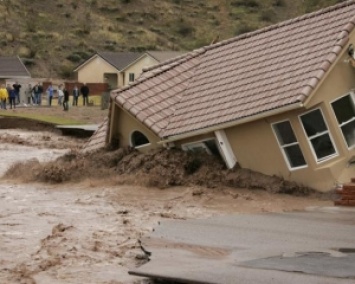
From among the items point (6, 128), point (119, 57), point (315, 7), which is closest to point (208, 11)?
point (315, 7)

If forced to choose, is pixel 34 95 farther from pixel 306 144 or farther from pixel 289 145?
pixel 306 144

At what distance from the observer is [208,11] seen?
101750 mm

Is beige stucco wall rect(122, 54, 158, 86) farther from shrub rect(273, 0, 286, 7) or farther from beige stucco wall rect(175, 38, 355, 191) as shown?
beige stucco wall rect(175, 38, 355, 191)

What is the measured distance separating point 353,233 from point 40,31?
247 feet

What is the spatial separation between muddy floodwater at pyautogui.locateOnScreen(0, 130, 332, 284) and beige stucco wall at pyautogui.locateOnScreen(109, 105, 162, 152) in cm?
161

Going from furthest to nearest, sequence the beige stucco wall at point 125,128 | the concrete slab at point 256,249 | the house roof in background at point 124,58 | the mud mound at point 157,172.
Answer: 1. the house roof in background at point 124,58
2. the beige stucco wall at point 125,128
3. the mud mound at point 157,172
4. the concrete slab at point 256,249

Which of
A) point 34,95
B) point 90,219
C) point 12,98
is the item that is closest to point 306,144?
point 90,219

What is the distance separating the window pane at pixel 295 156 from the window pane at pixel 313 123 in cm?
43

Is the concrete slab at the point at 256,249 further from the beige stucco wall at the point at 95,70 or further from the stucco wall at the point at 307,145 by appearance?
the beige stucco wall at the point at 95,70

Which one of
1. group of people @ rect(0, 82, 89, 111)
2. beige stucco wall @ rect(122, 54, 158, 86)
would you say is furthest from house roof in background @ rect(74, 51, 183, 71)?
group of people @ rect(0, 82, 89, 111)

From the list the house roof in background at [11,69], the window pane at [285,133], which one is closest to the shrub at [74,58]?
the house roof in background at [11,69]

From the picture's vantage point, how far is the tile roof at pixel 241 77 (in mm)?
19453

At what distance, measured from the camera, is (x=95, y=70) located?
73.6m

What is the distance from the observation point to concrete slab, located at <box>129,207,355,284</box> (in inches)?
412
